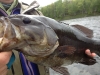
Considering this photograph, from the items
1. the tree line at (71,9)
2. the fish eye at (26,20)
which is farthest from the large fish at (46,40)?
the tree line at (71,9)

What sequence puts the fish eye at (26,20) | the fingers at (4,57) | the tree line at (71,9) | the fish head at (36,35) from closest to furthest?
the fingers at (4,57)
the fish head at (36,35)
the fish eye at (26,20)
the tree line at (71,9)

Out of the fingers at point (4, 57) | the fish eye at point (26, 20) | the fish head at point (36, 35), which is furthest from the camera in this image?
the fish eye at point (26, 20)

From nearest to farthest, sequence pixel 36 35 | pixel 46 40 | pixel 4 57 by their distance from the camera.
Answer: pixel 4 57 → pixel 36 35 → pixel 46 40

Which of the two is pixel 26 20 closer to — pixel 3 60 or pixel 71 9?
pixel 3 60

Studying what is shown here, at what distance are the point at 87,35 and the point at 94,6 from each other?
2264 inches

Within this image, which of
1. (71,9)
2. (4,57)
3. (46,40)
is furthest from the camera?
(71,9)

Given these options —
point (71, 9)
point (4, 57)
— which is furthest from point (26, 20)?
point (71, 9)

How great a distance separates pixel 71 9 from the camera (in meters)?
63.2

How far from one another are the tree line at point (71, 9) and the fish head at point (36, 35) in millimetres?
53417

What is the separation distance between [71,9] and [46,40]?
61582 millimetres

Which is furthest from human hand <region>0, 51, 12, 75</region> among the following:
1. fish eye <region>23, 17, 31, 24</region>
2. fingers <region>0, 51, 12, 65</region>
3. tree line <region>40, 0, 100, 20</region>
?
tree line <region>40, 0, 100, 20</region>

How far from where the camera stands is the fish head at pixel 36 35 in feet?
8.35

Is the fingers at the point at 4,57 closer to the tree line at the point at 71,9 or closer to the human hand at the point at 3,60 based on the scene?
the human hand at the point at 3,60

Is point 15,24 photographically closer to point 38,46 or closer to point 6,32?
point 6,32
